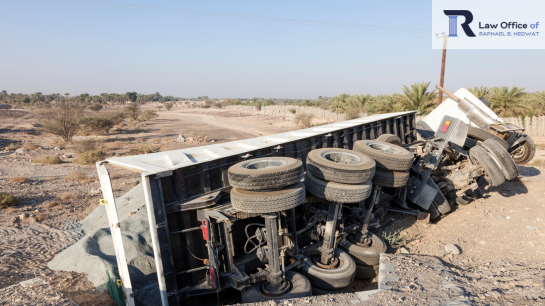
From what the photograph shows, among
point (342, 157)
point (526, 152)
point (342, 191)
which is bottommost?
point (526, 152)

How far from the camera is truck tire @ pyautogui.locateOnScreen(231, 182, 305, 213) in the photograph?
136 inches

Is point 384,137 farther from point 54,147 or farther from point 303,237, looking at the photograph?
point 54,147

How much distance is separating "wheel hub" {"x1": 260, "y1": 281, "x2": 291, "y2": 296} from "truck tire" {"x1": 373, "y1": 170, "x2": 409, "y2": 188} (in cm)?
230

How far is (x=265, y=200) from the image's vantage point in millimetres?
3459

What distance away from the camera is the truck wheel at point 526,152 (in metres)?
8.44

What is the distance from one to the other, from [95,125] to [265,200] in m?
25.4

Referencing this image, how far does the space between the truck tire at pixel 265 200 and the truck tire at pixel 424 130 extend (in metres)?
8.78

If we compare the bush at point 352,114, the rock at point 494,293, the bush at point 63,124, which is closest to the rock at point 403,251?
the rock at point 494,293

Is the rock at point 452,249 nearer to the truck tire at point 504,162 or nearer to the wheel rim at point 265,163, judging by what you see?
the truck tire at point 504,162

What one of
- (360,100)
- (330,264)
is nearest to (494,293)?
(330,264)

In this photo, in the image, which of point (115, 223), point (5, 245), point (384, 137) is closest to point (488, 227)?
point (384, 137)

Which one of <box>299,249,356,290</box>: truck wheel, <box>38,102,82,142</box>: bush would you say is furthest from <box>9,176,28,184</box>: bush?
<box>299,249,356,290</box>: truck wheel

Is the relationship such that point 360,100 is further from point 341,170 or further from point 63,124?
point 341,170

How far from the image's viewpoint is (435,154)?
22.1ft
